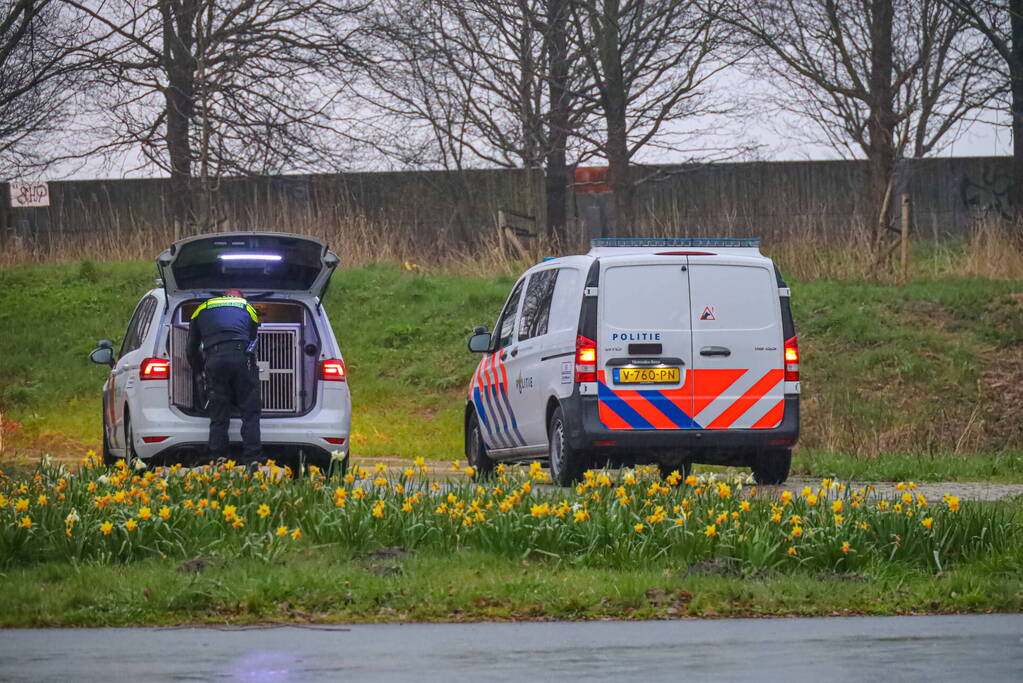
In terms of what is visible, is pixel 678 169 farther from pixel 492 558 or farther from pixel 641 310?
pixel 492 558

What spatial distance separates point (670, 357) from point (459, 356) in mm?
11762

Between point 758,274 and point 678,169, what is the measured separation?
2106 cm

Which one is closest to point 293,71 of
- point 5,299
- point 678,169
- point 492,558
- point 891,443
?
point 5,299

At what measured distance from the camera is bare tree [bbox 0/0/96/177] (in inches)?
886

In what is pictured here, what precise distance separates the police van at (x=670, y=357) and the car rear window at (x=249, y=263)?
2.15 meters

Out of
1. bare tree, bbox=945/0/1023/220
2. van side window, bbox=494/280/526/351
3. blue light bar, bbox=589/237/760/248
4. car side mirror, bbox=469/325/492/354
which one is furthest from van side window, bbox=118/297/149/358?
bare tree, bbox=945/0/1023/220

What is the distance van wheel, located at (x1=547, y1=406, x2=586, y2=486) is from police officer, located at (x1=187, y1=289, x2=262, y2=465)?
7.90 ft

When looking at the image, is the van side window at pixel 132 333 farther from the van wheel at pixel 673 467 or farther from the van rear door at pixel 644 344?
the van wheel at pixel 673 467

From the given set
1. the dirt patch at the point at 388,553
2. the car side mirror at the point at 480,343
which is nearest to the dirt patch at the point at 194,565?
the dirt patch at the point at 388,553

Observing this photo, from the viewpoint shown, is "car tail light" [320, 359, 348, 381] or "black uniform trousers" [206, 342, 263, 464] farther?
"car tail light" [320, 359, 348, 381]

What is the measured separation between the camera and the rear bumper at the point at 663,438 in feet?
44.2

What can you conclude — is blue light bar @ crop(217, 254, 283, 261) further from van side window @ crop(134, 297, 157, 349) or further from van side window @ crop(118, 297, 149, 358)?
van side window @ crop(118, 297, 149, 358)

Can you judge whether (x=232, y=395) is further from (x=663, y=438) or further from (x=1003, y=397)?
(x=1003, y=397)

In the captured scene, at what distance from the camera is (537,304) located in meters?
15.0
